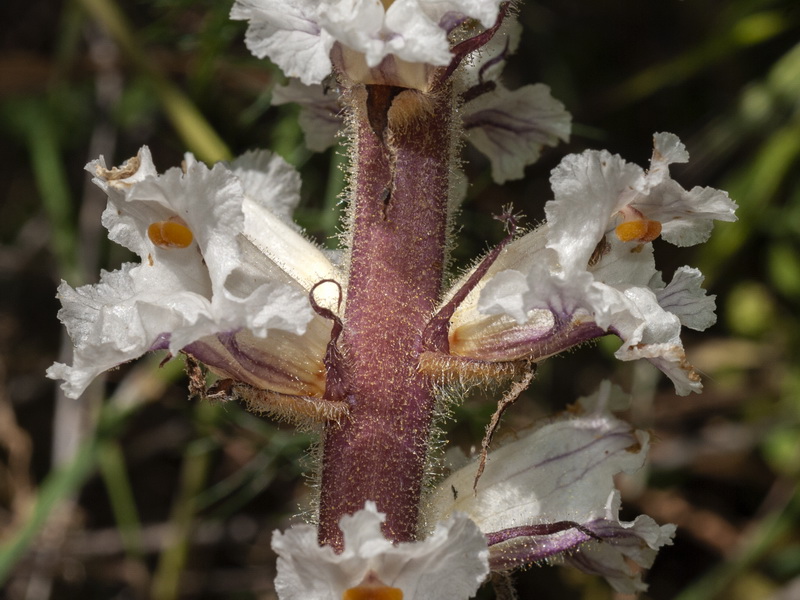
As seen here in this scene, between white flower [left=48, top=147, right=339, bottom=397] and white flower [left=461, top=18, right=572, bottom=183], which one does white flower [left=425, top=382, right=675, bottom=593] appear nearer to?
white flower [left=48, top=147, right=339, bottom=397]

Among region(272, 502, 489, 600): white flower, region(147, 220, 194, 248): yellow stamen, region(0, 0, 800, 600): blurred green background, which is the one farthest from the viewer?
region(0, 0, 800, 600): blurred green background

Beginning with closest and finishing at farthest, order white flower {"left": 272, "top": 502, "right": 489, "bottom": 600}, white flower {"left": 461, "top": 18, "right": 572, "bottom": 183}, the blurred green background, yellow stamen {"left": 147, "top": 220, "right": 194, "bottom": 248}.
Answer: white flower {"left": 272, "top": 502, "right": 489, "bottom": 600} < yellow stamen {"left": 147, "top": 220, "right": 194, "bottom": 248} < white flower {"left": 461, "top": 18, "right": 572, "bottom": 183} < the blurred green background

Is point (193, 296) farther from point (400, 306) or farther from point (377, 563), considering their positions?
point (377, 563)

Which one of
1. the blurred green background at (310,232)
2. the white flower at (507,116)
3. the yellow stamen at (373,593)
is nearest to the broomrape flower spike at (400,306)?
the yellow stamen at (373,593)

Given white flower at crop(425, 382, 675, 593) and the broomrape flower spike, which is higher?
the broomrape flower spike

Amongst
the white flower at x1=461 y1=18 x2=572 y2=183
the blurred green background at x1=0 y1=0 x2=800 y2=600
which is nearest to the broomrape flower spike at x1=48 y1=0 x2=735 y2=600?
the white flower at x1=461 y1=18 x2=572 y2=183

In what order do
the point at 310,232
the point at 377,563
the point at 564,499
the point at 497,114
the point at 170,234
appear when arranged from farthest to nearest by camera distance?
the point at 310,232
the point at 497,114
the point at 564,499
the point at 170,234
the point at 377,563


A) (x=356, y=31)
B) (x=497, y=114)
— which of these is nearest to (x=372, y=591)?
(x=356, y=31)
